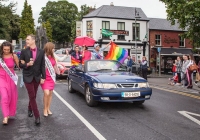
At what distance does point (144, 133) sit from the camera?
5516mm

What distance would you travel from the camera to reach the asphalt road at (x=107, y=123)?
210 inches

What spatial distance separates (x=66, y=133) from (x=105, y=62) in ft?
14.1

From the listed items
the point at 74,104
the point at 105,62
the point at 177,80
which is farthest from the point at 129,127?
the point at 177,80

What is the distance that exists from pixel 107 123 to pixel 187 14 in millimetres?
15618

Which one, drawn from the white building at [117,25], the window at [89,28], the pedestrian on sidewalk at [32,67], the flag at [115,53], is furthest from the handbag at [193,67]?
the window at [89,28]

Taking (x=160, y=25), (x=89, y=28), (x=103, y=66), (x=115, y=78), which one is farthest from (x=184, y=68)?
(x=160, y=25)

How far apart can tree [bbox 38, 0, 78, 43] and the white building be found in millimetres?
33714

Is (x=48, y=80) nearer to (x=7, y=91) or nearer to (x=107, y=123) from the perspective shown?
(x=7, y=91)

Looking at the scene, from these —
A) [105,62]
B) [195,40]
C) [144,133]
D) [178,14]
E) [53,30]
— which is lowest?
[144,133]

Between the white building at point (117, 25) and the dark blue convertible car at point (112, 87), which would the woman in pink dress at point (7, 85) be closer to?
the dark blue convertible car at point (112, 87)

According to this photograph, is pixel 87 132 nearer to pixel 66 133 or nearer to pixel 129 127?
pixel 66 133

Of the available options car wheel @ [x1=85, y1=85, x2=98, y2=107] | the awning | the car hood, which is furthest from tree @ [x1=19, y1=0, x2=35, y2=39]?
the car hood

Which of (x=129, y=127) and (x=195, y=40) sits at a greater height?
(x=195, y=40)

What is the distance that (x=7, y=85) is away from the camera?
6.29 metres
